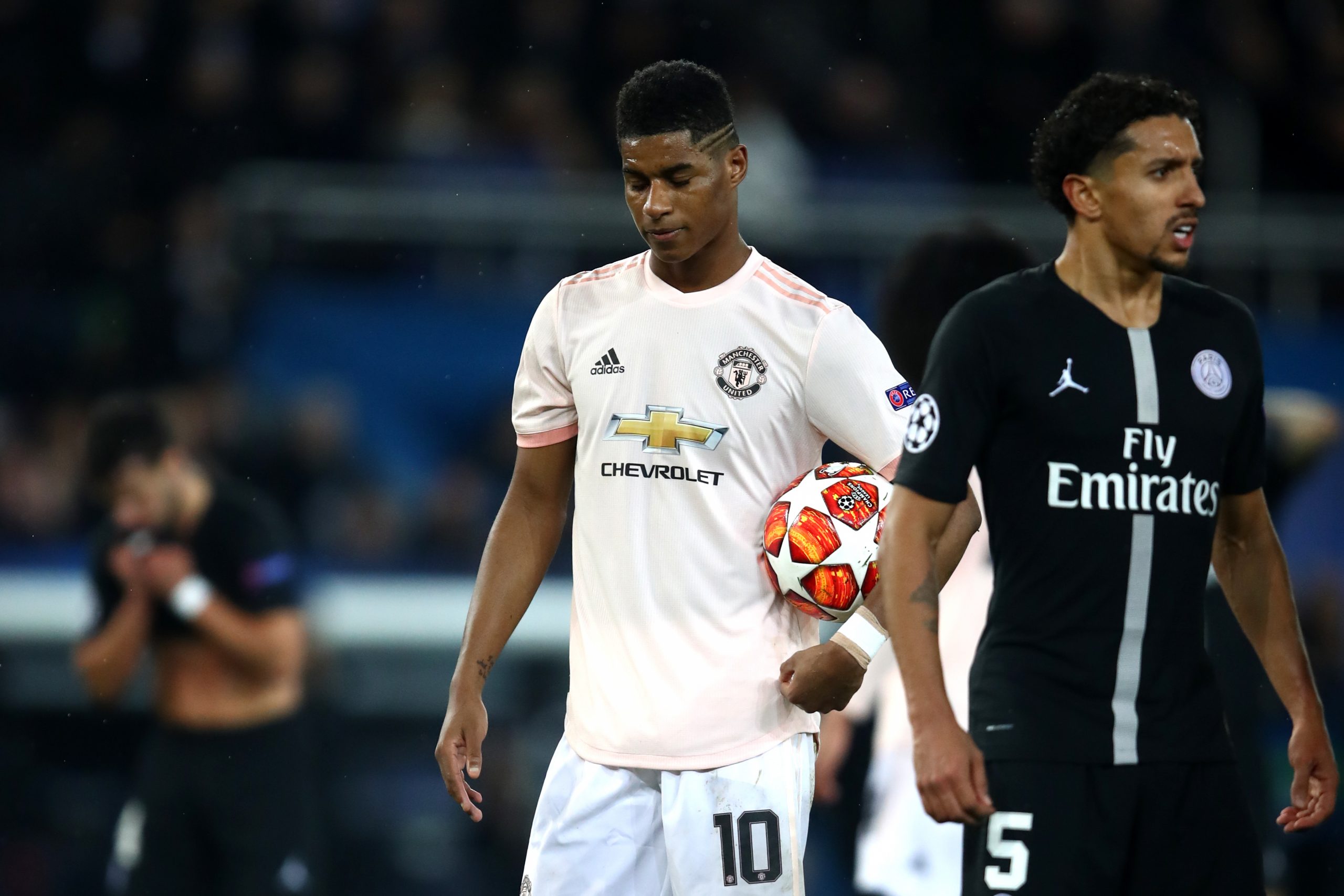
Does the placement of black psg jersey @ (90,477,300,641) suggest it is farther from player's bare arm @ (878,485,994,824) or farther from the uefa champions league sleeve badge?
the uefa champions league sleeve badge

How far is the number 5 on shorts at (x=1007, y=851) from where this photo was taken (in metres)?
2.88

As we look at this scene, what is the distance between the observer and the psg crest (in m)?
3.55

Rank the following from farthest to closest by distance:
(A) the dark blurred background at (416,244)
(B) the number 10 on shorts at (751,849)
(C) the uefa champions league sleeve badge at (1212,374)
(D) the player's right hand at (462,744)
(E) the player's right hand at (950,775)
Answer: (A) the dark blurred background at (416,244) → (D) the player's right hand at (462,744) → (B) the number 10 on shorts at (751,849) → (C) the uefa champions league sleeve badge at (1212,374) → (E) the player's right hand at (950,775)

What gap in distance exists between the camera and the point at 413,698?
786 cm

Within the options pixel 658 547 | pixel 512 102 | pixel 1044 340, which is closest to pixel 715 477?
pixel 658 547

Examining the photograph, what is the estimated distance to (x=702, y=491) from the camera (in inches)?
139

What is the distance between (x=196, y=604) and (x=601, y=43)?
15.9ft

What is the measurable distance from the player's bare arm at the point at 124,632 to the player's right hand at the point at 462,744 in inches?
114

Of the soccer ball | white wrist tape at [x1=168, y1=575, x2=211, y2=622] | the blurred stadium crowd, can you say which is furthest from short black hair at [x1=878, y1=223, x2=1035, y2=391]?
the blurred stadium crowd

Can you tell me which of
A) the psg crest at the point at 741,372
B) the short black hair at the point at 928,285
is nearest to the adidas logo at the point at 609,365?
the psg crest at the point at 741,372

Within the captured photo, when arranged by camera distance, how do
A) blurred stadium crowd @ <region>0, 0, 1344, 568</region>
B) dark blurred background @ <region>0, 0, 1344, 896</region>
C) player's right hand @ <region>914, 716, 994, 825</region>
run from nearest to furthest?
1. player's right hand @ <region>914, 716, 994, 825</region>
2. dark blurred background @ <region>0, 0, 1344, 896</region>
3. blurred stadium crowd @ <region>0, 0, 1344, 568</region>

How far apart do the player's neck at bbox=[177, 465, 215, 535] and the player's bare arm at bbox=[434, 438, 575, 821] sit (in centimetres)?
277

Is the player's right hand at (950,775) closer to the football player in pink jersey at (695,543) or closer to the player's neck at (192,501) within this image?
the football player in pink jersey at (695,543)

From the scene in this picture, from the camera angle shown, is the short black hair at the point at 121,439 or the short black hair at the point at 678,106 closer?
the short black hair at the point at 678,106
